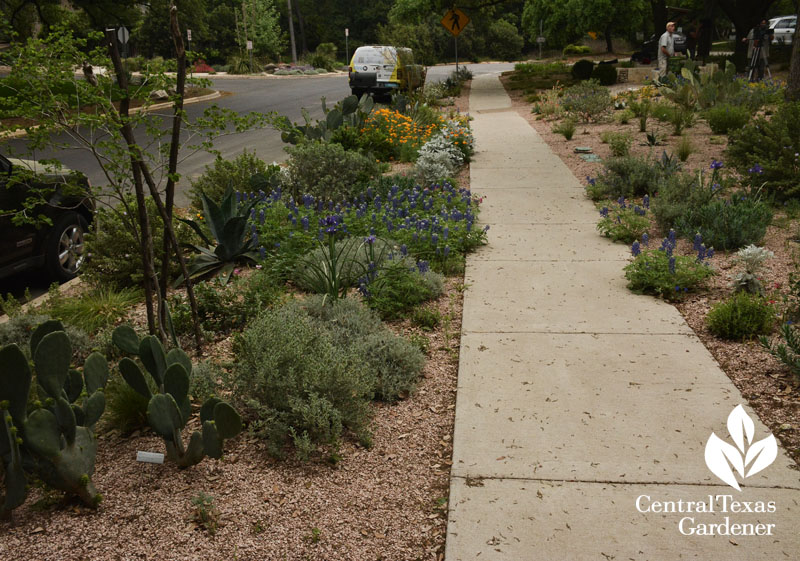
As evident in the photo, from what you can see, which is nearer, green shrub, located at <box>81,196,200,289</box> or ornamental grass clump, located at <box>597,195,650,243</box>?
green shrub, located at <box>81,196,200,289</box>

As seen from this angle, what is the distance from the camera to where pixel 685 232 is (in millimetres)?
6688

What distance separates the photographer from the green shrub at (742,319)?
4.69 meters

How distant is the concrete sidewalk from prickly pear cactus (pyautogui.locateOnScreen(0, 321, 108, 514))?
5.28 feet

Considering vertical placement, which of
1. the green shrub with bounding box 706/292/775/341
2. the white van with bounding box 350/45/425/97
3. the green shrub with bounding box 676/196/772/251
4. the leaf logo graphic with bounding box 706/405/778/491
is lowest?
the leaf logo graphic with bounding box 706/405/778/491

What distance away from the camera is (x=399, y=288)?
5414 mm

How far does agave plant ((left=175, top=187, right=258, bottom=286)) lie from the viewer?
6125 millimetres

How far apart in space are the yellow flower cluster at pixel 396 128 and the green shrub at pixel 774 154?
5147 millimetres

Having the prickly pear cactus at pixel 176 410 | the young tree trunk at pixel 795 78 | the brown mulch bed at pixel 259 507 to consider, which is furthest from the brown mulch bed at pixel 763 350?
the young tree trunk at pixel 795 78

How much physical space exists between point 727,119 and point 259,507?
12.4 meters

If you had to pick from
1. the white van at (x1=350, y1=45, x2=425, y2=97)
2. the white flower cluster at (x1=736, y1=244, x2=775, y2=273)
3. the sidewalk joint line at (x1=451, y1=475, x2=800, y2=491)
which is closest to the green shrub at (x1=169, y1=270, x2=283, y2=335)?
the sidewalk joint line at (x1=451, y1=475, x2=800, y2=491)

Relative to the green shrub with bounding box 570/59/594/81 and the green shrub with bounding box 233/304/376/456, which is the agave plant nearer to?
the green shrub with bounding box 233/304/376/456

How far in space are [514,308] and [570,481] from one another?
7.27ft

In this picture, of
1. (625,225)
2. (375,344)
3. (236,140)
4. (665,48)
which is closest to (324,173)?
(625,225)

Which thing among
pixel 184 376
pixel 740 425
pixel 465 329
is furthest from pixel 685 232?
pixel 184 376
